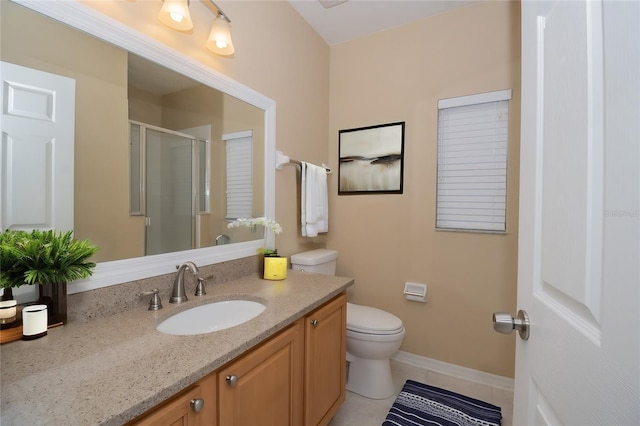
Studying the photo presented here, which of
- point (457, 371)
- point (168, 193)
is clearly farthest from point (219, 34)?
point (457, 371)

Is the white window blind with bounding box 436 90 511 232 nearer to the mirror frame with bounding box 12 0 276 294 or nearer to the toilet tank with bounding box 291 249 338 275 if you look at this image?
the toilet tank with bounding box 291 249 338 275

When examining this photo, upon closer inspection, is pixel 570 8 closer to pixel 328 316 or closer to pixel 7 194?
pixel 328 316

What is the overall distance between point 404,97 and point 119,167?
1986 millimetres

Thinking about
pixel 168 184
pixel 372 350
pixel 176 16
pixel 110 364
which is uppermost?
pixel 176 16

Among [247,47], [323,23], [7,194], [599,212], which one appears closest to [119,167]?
[7,194]

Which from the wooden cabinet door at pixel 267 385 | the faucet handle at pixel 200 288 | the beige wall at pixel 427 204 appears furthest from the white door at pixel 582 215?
the beige wall at pixel 427 204

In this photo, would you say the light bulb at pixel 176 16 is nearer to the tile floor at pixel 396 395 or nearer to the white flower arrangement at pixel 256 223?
the white flower arrangement at pixel 256 223

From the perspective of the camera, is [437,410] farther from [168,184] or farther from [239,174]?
[168,184]

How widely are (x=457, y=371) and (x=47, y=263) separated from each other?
7.89 ft

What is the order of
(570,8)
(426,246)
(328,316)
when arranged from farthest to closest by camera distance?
(426,246), (328,316), (570,8)

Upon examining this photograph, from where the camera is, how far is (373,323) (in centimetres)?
178

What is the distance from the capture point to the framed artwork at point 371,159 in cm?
222

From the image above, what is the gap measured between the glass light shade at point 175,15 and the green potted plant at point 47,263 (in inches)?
36.5

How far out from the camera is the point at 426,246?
2119 mm
